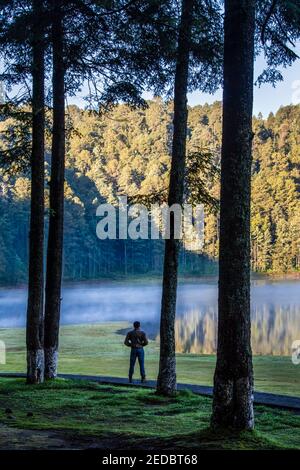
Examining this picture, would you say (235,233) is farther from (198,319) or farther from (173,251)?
(198,319)

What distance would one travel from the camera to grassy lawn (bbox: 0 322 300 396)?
18.7 m

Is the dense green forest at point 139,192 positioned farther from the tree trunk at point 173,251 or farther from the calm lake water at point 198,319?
the tree trunk at point 173,251

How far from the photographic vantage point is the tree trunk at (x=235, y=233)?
6617mm

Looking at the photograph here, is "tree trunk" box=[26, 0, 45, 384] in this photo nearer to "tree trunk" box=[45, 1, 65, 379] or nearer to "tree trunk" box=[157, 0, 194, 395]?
"tree trunk" box=[45, 1, 65, 379]

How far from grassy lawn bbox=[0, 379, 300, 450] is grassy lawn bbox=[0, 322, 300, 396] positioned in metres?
5.23

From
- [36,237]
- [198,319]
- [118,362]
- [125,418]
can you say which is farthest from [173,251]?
[198,319]

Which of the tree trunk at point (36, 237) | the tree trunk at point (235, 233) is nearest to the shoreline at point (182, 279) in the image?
the tree trunk at point (36, 237)

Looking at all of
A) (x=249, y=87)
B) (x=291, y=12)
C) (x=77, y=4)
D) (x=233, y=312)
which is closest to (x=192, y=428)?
(x=233, y=312)

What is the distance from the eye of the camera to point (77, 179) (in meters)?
149

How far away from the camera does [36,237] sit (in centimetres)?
1291

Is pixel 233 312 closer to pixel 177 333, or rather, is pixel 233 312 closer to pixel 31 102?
pixel 31 102

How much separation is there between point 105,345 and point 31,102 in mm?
22453

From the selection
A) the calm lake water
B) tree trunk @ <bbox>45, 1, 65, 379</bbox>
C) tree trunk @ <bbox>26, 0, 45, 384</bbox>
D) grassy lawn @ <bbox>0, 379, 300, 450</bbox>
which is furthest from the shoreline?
grassy lawn @ <bbox>0, 379, 300, 450</bbox>

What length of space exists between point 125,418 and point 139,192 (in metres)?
126
